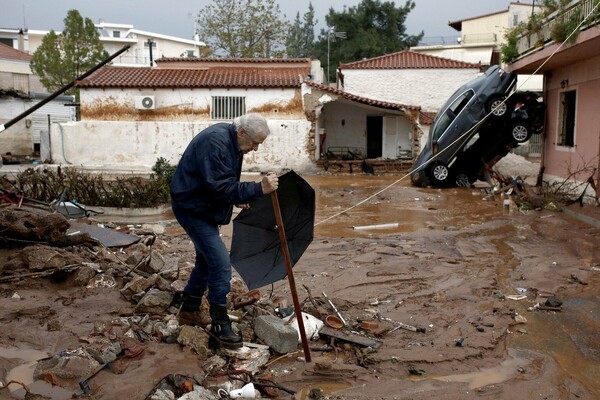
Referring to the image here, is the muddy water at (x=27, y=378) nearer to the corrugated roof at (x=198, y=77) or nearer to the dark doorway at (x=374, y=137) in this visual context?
the corrugated roof at (x=198, y=77)

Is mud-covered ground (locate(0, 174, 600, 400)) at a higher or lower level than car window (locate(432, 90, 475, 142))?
lower

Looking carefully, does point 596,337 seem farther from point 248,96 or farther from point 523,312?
point 248,96

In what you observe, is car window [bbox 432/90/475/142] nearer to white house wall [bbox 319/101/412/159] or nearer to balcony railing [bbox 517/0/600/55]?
balcony railing [bbox 517/0/600/55]

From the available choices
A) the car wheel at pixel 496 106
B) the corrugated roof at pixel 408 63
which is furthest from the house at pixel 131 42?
the car wheel at pixel 496 106

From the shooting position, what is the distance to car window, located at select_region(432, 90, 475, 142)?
54.3ft

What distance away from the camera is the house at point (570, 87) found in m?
12.0

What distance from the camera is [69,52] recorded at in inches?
1414

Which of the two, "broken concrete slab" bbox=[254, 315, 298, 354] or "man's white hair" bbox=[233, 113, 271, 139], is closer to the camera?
"man's white hair" bbox=[233, 113, 271, 139]

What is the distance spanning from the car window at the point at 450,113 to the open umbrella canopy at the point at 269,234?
12415 millimetres

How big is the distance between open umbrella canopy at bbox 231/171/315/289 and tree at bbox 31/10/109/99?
33.8 m

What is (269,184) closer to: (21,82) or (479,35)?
(21,82)

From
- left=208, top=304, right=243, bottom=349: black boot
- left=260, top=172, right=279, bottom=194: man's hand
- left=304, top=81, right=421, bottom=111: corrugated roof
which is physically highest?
left=304, top=81, right=421, bottom=111: corrugated roof


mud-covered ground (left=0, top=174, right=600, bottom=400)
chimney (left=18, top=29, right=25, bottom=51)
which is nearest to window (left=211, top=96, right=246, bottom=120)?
mud-covered ground (left=0, top=174, right=600, bottom=400)

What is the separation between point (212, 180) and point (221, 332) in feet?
3.85
